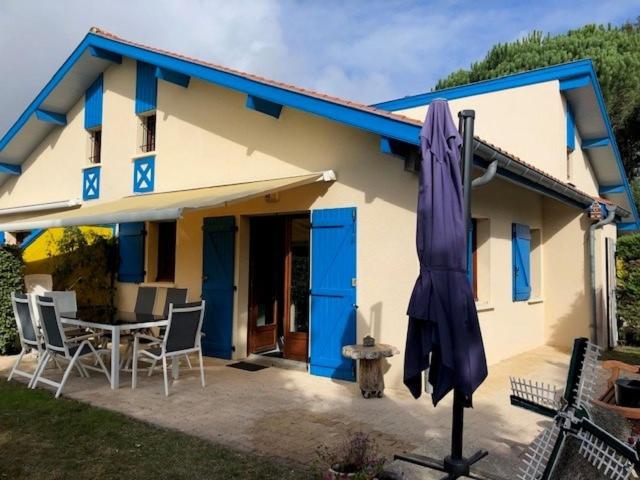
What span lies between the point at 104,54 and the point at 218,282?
735 cm

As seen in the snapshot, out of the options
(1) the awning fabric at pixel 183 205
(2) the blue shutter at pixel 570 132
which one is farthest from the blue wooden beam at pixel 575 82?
(1) the awning fabric at pixel 183 205

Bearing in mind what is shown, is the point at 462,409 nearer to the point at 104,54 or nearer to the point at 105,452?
the point at 105,452

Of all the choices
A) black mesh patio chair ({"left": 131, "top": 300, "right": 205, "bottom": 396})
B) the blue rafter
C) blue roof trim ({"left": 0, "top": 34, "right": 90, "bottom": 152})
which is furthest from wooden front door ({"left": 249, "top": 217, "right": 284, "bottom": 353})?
the blue rafter

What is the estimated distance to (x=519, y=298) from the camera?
10.8 meters

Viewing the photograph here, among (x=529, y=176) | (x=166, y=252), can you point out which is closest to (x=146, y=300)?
(x=166, y=252)

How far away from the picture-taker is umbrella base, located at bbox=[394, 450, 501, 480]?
12.0ft

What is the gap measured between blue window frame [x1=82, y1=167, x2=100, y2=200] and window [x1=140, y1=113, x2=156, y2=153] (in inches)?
69.9

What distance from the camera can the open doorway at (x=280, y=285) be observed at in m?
9.60

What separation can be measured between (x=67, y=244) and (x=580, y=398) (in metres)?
12.2

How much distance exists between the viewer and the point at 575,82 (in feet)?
39.1

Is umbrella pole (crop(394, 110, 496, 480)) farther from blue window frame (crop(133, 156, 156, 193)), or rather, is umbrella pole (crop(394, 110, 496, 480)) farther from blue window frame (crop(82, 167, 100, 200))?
blue window frame (crop(82, 167, 100, 200))

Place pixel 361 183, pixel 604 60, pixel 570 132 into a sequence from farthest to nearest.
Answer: pixel 604 60 < pixel 570 132 < pixel 361 183

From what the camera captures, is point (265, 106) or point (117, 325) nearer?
point (117, 325)

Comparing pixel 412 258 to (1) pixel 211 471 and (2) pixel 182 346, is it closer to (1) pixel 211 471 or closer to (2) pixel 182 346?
(2) pixel 182 346
